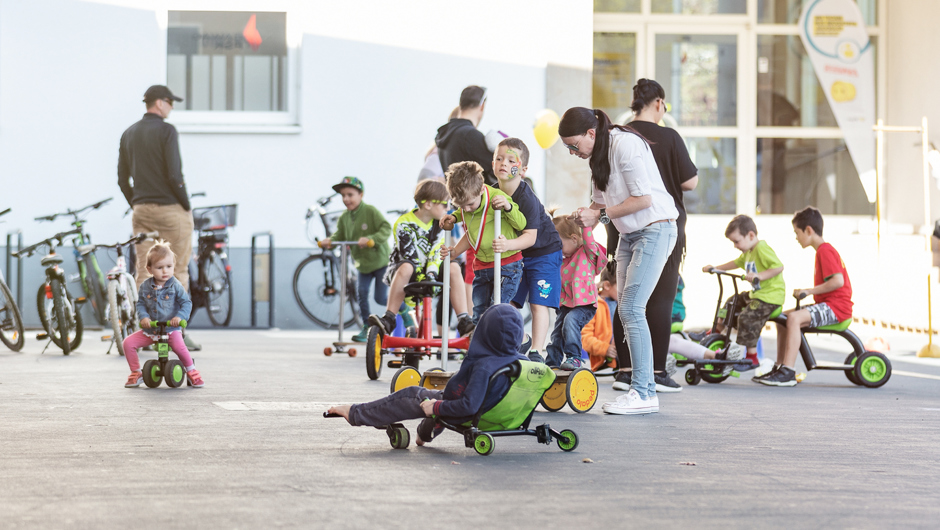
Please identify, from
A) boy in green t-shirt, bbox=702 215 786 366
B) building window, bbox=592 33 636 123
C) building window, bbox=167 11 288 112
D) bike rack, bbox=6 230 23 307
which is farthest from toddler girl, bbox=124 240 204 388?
building window, bbox=592 33 636 123

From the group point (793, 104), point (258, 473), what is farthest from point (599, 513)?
point (793, 104)

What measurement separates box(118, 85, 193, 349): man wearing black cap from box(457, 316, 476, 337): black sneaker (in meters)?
3.08

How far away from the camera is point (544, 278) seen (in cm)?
630

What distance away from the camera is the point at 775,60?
1409cm

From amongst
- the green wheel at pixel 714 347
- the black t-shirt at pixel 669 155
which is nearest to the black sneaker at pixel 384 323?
the black t-shirt at pixel 669 155

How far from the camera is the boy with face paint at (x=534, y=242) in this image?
6121 mm

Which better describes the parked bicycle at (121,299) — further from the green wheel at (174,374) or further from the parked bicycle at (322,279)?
the parked bicycle at (322,279)

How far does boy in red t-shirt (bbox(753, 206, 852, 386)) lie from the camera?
7.63 metres

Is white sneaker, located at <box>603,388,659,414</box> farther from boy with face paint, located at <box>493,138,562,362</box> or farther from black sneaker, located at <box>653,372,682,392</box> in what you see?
black sneaker, located at <box>653,372,682,392</box>

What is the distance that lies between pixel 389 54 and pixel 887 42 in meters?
6.37

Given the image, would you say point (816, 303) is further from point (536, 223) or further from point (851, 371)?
point (536, 223)

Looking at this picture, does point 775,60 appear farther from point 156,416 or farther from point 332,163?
point 156,416

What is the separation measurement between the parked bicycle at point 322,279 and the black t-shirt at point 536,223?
5.86m

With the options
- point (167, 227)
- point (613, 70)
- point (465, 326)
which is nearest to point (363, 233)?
point (167, 227)
